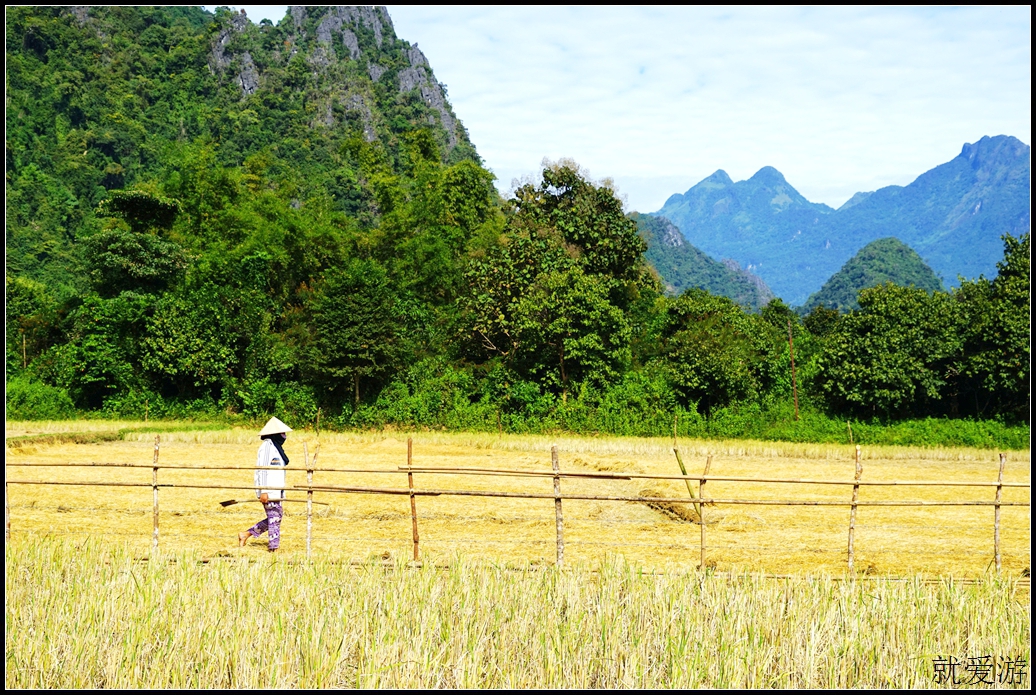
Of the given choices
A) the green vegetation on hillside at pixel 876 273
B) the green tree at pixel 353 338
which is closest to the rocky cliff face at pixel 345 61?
the green vegetation on hillside at pixel 876 273

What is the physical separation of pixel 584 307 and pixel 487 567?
17.9 metres

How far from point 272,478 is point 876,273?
98.4 metres

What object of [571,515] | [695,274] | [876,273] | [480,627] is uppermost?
[695,274]

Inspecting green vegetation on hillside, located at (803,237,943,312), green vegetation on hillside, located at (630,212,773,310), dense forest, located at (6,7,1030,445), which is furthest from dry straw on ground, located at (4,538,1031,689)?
green vegetation on hillside, located at (630,212,773,310)

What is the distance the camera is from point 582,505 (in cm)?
1266

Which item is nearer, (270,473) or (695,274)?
(270,473)

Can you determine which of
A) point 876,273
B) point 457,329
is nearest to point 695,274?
point 876,273

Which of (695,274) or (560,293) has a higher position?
(695,274)

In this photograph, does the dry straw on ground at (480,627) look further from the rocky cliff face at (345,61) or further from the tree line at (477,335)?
the rocky cliff face at (345,61)

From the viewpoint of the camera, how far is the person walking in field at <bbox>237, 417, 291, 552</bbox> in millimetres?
8531

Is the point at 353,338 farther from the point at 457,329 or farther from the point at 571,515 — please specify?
the point at 571,515

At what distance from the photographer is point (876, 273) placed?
9456 cm

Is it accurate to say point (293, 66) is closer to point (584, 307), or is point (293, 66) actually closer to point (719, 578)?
point (584, 307)

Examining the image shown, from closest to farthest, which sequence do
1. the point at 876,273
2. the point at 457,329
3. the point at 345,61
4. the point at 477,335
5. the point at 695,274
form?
the point at 477,335
the point at 457,329
the point at 345,61
the point at 876,273
the point at 695,274
